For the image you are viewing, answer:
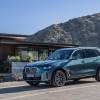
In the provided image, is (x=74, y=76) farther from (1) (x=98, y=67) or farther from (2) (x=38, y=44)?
(2) (x=38, y=44)

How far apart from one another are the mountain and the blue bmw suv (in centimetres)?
5047

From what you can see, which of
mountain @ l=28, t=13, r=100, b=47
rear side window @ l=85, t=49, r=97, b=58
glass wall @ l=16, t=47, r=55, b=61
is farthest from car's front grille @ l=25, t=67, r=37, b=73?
mountain @ l=28, t=13, r=100, b=47

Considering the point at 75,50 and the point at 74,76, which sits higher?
the point at 75,50

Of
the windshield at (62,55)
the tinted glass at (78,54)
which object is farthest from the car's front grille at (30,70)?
the tinted glass at (78,54)

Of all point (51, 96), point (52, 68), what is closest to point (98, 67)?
point (52, 68)

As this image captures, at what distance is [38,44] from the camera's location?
32.7 meters

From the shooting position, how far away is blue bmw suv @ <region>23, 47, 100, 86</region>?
18.9m

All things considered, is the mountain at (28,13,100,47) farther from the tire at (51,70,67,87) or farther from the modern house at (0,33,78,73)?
the tire at (51,70,67,87)

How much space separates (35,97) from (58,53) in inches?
240

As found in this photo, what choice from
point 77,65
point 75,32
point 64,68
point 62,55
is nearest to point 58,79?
point 64,68

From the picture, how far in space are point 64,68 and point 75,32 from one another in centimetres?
6483

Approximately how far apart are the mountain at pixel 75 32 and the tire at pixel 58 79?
52155 mm

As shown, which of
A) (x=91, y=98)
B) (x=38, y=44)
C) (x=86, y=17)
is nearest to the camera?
(x=91, y=98)

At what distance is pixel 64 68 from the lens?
1947 cm
